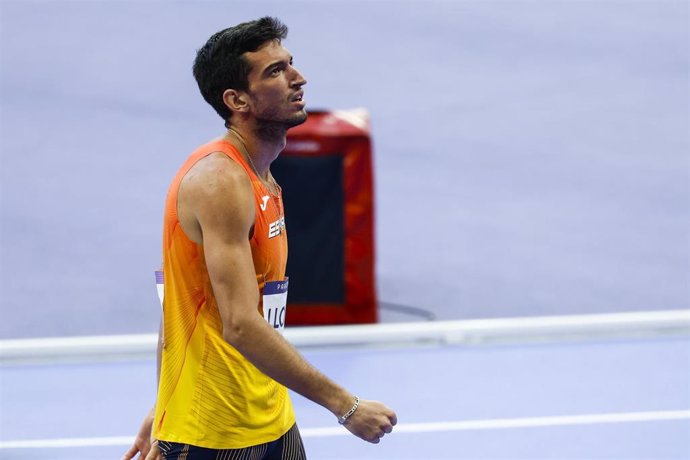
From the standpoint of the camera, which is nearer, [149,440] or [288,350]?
[288,350]

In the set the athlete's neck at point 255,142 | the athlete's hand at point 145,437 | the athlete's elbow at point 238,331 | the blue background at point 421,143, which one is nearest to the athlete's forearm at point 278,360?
the athlete's elbow at point 238,331

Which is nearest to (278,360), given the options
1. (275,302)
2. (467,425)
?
(275,302)

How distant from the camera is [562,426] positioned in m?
5.39

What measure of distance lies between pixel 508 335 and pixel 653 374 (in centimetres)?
88

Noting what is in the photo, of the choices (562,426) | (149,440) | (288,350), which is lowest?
(562,426)

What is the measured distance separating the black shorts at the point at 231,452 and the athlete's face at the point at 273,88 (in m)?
0.89

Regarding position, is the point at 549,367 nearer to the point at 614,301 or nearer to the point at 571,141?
the point at 614,301

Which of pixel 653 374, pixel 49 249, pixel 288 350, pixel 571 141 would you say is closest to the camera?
pixel 288 350

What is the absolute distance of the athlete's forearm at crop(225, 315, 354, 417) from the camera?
2691 mm

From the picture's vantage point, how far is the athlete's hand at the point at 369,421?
109 inches

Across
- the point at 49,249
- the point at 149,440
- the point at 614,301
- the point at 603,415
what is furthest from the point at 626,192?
the point at 149,440

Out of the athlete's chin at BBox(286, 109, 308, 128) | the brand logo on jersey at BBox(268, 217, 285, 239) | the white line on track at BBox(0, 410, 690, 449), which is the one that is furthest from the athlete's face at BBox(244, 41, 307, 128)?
the white line on track at BBox(0, 410, 690, 449)

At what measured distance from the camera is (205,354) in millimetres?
2916

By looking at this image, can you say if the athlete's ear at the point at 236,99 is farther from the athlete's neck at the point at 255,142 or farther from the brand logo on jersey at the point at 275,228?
the brand logo on jersey at the point at 275,228
